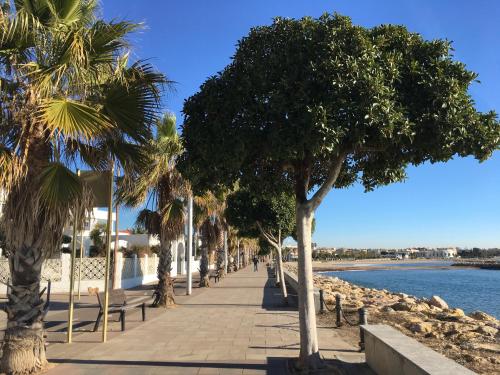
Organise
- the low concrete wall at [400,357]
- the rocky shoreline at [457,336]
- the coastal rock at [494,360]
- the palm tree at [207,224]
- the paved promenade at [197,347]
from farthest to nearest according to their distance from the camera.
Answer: the palm tree at [207,224], the rocky shoreline at [457,336], the coastal rock at [494,360], the paved promenade at [197,347], the low concrete wall at [400,357]

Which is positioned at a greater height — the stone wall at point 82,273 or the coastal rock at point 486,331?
the stone wall at point 82,273

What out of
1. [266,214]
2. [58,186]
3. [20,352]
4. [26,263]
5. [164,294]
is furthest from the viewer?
[266,214]

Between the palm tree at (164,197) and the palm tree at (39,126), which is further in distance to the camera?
the palm tree at (164,197)

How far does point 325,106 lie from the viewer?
5.93 meters

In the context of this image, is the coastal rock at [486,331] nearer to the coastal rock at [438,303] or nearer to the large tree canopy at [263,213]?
the large tree canopy at [263,213]

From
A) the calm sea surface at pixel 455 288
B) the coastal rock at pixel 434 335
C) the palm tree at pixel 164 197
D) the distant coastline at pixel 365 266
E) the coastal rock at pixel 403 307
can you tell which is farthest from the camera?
the distant coastline at pixel 365 266

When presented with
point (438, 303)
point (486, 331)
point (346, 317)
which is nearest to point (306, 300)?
point (346, 317)

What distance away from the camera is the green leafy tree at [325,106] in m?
5.91

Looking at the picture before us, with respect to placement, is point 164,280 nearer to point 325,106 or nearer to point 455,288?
point 325,106

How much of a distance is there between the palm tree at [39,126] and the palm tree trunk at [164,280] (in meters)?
8.80

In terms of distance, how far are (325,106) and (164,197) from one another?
10123mm

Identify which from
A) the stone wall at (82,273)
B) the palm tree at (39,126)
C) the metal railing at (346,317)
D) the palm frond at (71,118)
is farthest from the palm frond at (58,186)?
the stone wall at (82,273)

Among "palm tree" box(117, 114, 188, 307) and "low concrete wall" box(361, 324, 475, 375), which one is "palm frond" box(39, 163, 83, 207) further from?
"palm tree" box(117, 114, 188, 307)

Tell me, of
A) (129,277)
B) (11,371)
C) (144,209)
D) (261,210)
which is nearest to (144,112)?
(11,371)
